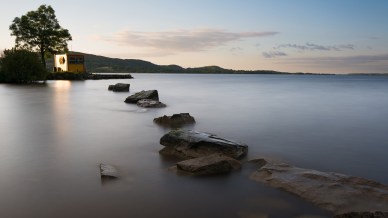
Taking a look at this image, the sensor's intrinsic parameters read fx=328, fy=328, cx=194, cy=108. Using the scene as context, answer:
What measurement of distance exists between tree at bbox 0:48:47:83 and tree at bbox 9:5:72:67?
1854cm

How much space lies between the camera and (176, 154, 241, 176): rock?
27.9ft

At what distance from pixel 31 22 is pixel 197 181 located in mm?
86278

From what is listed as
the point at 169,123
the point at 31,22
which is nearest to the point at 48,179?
the point at 169,123

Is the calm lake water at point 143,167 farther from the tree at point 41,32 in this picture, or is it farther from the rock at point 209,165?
the tree at point 41,32

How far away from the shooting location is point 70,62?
88688mm

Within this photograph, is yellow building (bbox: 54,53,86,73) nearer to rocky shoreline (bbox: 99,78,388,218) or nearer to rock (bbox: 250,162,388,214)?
rocky shoreline (bbox: 99,78,388,218)

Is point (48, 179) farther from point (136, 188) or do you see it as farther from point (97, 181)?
point (136, 188)

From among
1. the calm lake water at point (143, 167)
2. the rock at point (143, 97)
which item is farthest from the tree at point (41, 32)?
the calm lake water at point (143, 167)

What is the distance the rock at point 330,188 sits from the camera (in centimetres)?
653

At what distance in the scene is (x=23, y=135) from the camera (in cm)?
1416

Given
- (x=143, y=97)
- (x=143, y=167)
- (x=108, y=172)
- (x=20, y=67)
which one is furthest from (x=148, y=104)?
(x=20, y=67)

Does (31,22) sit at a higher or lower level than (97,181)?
higher

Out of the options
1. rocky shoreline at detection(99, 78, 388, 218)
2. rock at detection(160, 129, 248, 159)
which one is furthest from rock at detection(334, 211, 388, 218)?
rock at detection(160, 129, 248, 159)

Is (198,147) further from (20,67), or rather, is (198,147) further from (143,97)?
(20,67)
